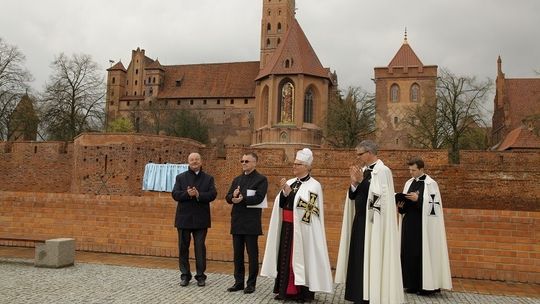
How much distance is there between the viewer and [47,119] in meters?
37.2

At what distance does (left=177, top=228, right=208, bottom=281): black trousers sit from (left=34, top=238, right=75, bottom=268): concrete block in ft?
7.28

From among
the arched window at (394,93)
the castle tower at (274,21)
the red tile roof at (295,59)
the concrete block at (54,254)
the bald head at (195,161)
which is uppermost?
the castle tower at (274,21)

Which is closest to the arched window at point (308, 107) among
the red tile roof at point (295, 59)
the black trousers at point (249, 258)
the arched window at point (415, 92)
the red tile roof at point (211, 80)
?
the red tile roof at point (295, 59)

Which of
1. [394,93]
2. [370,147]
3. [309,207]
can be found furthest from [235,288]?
[394,93]

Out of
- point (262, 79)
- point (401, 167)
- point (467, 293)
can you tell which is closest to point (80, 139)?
point (401, 167)

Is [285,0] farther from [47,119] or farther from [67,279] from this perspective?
[67,279]

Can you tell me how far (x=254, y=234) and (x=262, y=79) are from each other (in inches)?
1682

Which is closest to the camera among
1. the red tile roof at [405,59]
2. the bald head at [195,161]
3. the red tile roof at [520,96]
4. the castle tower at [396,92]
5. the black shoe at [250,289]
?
the black shoe at [250,289]

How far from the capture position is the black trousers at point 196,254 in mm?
6555

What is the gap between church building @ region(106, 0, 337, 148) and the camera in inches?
1810

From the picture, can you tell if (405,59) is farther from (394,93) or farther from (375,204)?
(375,204)

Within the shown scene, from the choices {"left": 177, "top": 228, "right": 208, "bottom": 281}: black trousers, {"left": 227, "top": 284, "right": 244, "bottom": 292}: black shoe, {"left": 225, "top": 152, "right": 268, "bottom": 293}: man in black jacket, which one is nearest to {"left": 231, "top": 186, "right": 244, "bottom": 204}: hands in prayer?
{"left": 225, "top": 152, "right": 268, "bottom": 293}: man in black jacket

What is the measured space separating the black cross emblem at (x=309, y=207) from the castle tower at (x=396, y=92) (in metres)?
39.5

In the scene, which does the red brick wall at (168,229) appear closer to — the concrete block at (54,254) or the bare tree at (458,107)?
the concrete block at (54,254)
